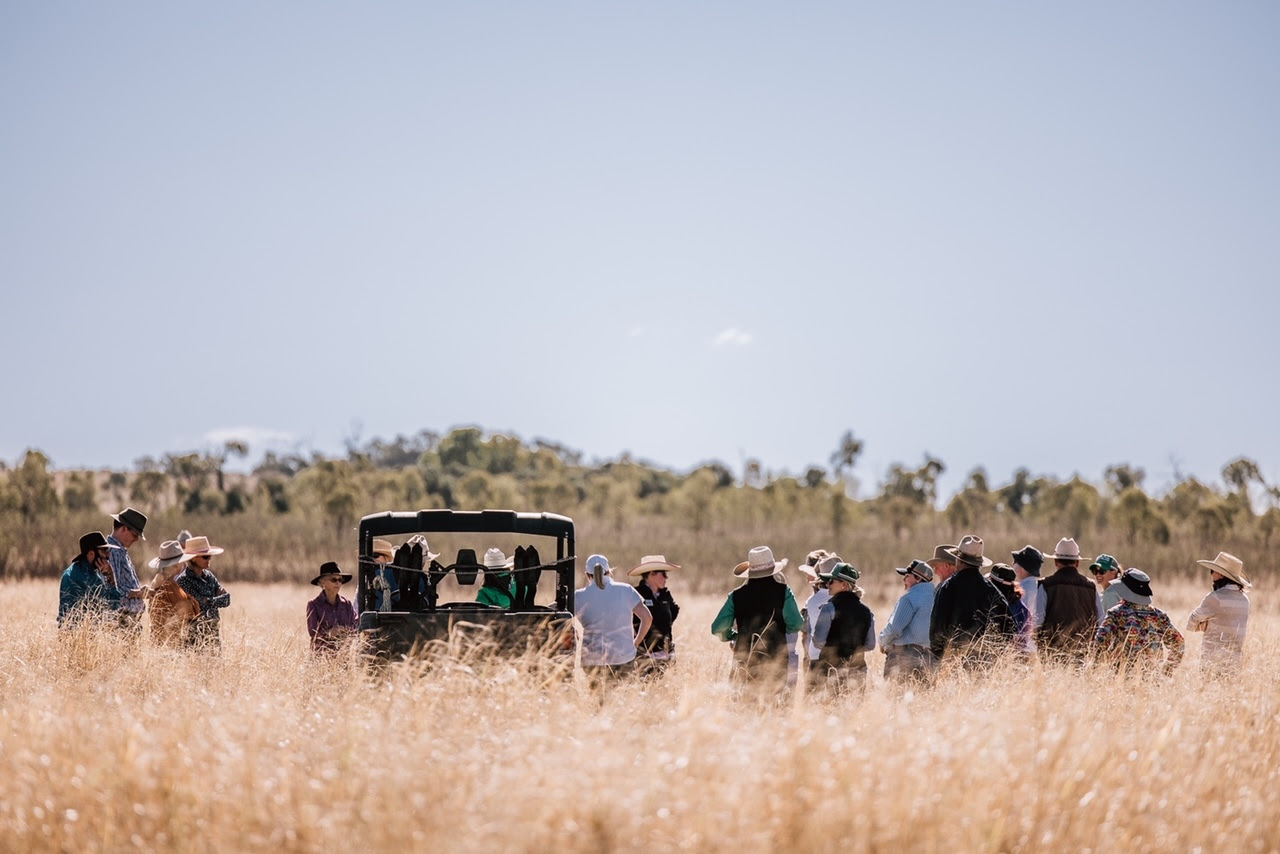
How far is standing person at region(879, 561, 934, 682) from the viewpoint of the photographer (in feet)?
35.2

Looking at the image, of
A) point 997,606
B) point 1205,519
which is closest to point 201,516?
point 1205,519

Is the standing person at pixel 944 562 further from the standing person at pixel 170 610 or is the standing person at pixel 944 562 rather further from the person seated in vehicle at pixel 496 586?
the standing person at pixel 170 610

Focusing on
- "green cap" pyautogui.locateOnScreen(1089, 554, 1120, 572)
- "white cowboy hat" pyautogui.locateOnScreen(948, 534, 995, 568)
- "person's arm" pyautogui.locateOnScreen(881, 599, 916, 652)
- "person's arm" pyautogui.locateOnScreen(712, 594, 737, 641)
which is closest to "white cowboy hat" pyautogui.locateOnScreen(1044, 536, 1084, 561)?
"green cap" pyautogui.locateOnScreen(1089, 554, 1120, 572)

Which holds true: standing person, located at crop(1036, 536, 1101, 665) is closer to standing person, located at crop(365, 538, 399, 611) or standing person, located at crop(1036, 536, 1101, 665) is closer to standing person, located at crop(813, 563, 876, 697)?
standing person, located at crop(813, 563, 876, 697)

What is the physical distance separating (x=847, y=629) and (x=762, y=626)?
0.78 meters

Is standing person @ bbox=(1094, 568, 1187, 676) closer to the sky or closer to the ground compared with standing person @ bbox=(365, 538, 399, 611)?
closer to the ground

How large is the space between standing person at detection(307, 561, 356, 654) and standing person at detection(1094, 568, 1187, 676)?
677 centimetres

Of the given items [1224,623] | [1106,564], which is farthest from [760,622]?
[1106,564]

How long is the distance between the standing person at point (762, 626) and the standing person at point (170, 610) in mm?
4747

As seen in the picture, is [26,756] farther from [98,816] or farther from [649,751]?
[649,751]

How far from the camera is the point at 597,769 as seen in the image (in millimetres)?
6109

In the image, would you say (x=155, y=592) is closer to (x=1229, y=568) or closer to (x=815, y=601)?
(x=815, y=601)

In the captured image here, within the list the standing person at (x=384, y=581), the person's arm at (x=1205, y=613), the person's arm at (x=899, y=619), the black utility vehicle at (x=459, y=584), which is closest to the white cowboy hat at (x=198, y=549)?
the standing person at (x=384, y=581)

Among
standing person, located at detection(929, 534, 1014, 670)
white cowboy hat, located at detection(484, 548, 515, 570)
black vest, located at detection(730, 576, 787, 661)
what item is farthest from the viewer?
white cowboy hat, located at detection(484, 548, 515, 570)
